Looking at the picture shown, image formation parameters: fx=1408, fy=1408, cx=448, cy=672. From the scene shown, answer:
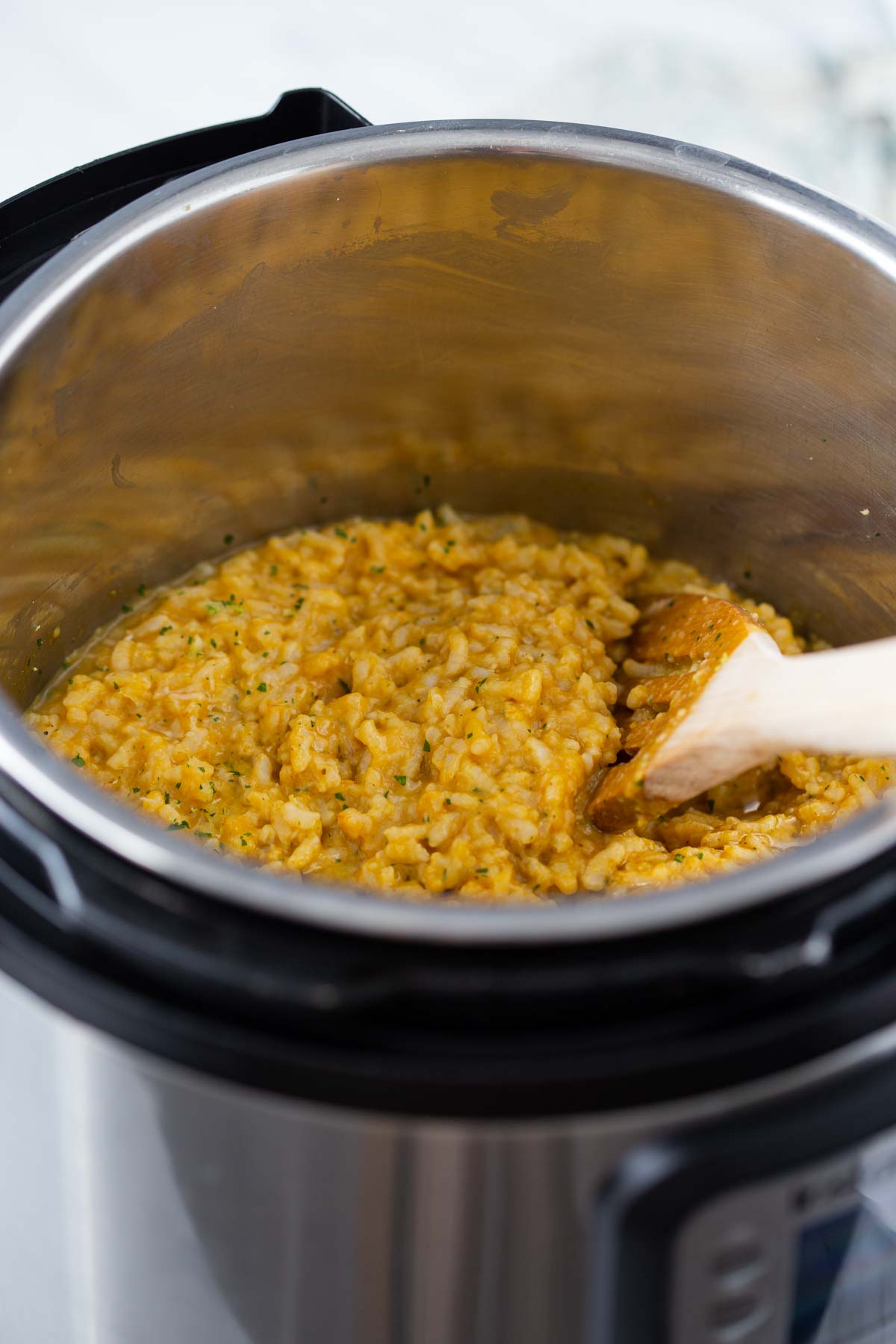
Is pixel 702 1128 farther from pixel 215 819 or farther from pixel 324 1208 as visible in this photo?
pixel 215 819

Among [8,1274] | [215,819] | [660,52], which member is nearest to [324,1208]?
[8,1274]

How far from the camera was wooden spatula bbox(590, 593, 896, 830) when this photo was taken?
71.6 inches

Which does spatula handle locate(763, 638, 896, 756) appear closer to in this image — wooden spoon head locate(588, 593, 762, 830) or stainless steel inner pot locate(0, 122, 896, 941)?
wooden spoon head locate(588, 593, 762, 830)

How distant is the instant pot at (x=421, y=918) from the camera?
1.26m

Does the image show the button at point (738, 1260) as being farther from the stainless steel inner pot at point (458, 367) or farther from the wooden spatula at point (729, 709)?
the stainless steel inner pot at point (458, 367)

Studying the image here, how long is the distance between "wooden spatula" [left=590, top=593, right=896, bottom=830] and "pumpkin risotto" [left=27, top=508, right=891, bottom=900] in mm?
79

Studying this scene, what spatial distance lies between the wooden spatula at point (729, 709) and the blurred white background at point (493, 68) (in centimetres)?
195

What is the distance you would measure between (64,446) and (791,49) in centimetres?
293

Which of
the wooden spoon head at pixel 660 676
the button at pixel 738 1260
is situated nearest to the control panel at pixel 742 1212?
the button at pixel 738 1260

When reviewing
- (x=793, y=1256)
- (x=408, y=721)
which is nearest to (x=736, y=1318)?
(x=793, y=1256)

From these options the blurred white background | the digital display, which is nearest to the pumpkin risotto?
the digital display

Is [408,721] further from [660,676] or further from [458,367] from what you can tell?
[458,367]

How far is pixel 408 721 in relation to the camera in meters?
2.28

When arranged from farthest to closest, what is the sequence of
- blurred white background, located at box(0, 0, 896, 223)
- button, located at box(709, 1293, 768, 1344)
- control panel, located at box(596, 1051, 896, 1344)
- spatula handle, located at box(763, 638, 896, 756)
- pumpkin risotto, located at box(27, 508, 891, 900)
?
blurred white background, located at box(0, 0, 896, 223) < pumpkin risotto, located at box(27, 508, 891, 900) < spatula handle, located at box(763, 638, 896, 756) < button, located at box(709, 1293, 768, 1344) < control panel, located at box(596, 1051, 896, 1344)
